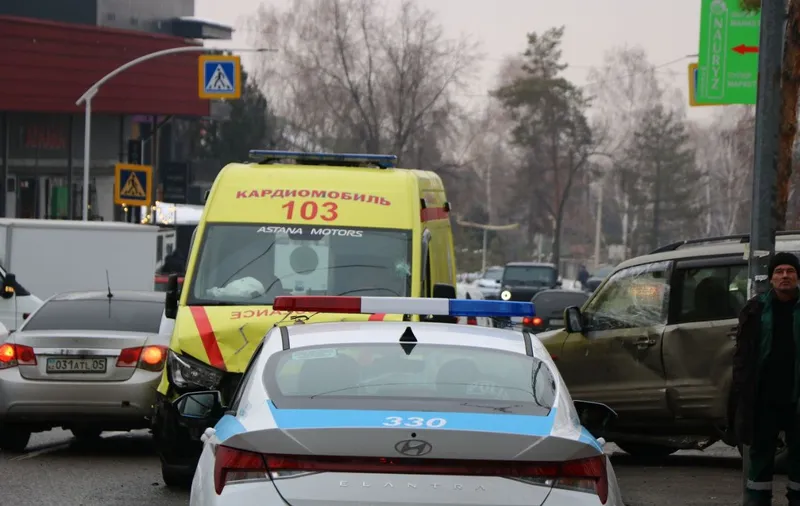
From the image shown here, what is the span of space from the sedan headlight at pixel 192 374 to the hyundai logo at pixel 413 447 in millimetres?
5440

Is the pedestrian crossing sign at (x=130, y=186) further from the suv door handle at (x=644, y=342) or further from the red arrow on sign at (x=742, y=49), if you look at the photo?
the suv door handle at (x=644, y=342)

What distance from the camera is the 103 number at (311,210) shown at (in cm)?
1265

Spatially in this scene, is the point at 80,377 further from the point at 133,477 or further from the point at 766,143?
the point at 766,143

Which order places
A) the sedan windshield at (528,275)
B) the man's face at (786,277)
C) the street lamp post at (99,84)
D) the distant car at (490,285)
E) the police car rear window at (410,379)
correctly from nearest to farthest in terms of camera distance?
1. the police car rear window at (410,379)
2. the man's face at (786,277)
3. the street lamp post at (99,84)
4. the sedan windshield at (528,275)
5. the distant car at (490,285)

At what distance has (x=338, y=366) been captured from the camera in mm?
6461

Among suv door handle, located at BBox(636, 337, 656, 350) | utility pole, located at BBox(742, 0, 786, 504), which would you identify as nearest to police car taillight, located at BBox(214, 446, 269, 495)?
utility pole, located at BBox(742, 0, 786, 504)

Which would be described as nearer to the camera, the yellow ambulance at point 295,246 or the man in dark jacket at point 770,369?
the man in dark jacket at point 770,369

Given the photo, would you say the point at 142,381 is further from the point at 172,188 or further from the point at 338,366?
the point at 172,188

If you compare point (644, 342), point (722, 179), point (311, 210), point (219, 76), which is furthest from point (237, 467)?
point (722, 179)

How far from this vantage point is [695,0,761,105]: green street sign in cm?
1612

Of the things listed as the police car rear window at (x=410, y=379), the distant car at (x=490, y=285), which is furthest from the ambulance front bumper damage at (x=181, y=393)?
the distant car at (x=490, y=285)

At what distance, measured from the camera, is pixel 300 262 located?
12391 mm

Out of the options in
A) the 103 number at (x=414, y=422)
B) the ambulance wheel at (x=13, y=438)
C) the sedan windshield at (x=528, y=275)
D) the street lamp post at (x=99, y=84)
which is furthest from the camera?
the sedan windshield at (x=528, y=275)

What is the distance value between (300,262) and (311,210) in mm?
510
